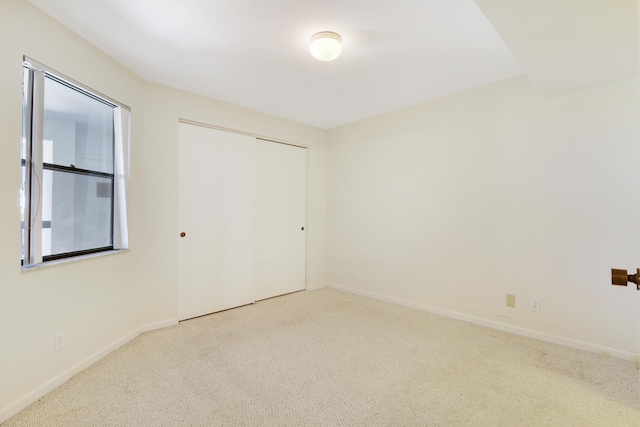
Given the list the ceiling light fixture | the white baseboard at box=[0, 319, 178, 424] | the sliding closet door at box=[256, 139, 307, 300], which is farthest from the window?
the ceiling light fixture

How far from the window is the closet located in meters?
0.62

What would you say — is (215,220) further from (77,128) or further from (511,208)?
(511,208)

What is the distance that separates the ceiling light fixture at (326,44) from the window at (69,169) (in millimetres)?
1775

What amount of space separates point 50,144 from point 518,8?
2.99 metres

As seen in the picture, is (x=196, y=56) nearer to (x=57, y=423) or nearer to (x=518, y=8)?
(x=518, y=8)

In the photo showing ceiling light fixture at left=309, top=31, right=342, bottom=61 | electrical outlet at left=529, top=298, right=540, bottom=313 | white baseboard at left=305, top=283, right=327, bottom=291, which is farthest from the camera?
white baseboard at left=305, top=283, right=327, bottom=291

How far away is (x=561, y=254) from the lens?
8.45 ft

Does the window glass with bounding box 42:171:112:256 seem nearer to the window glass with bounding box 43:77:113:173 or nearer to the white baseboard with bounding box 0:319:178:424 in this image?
the window glass with bounding box 43:77:113:173

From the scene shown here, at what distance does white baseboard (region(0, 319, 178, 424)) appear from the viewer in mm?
1664

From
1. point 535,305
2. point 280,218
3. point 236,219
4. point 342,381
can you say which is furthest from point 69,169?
point 535,305

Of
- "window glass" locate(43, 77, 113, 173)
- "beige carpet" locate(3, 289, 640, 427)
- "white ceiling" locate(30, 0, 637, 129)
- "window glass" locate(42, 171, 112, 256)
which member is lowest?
"beige carpet" locate(3, 289, 640, 427)

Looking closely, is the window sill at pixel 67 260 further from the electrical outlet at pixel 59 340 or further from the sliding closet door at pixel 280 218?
the sliding closet door at pixel 280 218

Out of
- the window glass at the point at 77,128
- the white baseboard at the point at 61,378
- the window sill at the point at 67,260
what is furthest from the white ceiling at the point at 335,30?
the white baseboard at the point at 61,378

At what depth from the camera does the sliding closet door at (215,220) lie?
3188mm
